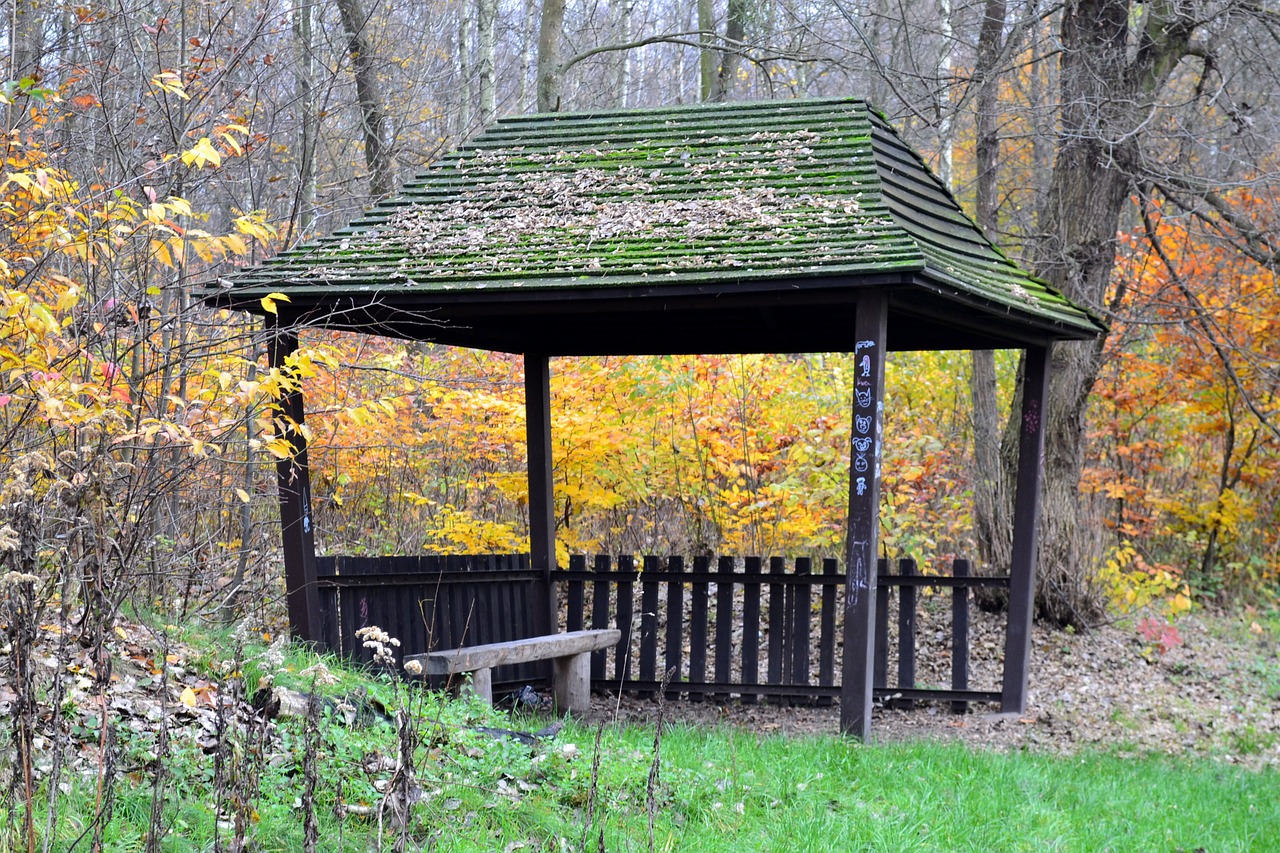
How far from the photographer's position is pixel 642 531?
13258 millimetres

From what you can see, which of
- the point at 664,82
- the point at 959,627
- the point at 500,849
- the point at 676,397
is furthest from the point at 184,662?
the point at 664,82

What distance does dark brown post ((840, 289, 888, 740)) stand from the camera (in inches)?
266

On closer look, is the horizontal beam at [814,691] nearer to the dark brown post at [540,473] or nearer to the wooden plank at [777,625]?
the wooden plank at [777,625]

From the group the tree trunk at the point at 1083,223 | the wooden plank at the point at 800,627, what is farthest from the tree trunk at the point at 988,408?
the wooden plank at the point at 800,627

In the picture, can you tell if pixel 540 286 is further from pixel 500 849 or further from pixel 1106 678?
pixel 1106 678

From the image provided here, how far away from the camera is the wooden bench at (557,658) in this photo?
6.82m

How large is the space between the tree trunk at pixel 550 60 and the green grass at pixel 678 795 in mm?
9394

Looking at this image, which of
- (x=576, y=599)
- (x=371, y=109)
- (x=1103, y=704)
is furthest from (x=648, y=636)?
(x=371, y=109)

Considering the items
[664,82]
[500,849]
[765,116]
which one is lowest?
[500,849]

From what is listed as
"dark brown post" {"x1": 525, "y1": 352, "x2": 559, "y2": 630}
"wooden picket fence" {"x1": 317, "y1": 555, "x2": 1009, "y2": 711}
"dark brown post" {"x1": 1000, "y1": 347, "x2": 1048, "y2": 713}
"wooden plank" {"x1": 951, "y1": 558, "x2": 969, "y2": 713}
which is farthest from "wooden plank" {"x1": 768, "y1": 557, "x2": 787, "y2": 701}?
"dark brown post" {"x1": 525, "y1": 352, "x2": 559, "y2": 630}

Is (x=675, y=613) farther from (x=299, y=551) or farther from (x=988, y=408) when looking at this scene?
(x=988, y=408)

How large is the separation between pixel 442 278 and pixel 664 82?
906 inches

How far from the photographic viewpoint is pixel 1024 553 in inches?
335

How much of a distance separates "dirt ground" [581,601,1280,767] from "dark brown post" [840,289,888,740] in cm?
101
